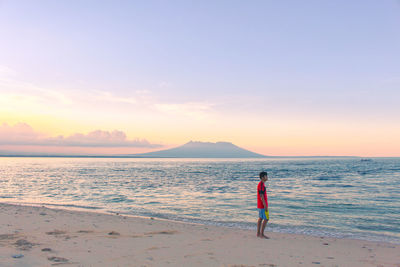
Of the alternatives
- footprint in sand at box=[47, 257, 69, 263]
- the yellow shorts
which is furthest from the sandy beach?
the yellow shorts

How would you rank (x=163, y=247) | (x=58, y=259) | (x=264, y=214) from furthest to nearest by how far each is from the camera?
(x=264, y=214) < (x=163, y=247) < (x=58, y=259)

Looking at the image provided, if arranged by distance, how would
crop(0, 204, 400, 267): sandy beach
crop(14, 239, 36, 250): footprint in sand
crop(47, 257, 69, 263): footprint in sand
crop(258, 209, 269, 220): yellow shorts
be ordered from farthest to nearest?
1. crop(258, 209, 269, 220): yellow shorts
2. crop(14, 239, 36, 250): footprint in sand
3. crop(0, 204, 400, 267): sandy beach
4. crop(47, 257, 69, 263): footprint in sand

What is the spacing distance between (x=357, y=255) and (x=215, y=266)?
4093mm

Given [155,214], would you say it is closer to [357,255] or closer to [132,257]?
[132,257]

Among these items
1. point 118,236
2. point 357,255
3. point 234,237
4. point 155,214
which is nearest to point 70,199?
point 155,214

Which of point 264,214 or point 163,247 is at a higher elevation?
point 264,214

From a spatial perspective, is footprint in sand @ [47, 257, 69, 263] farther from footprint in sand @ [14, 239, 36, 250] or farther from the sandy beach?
footprint in sand @ [14, 239, 36, 250]

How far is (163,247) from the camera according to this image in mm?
8109

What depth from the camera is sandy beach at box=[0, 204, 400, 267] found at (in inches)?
267

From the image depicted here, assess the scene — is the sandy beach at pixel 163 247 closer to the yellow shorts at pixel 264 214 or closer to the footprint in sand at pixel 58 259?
the footprint in sand at pixel 58 259

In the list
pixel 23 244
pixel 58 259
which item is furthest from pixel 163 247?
pixel 23 244

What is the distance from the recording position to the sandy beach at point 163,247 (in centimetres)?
678

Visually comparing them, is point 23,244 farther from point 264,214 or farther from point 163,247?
point 264,214

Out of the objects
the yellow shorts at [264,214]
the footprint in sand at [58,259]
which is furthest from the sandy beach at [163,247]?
the yellow shorts at [264,214]
